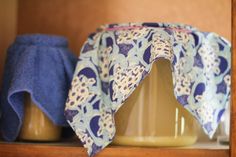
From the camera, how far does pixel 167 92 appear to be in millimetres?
728

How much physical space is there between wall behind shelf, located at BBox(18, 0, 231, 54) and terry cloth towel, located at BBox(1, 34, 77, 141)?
7.9 inches

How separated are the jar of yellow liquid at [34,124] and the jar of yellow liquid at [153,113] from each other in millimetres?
135

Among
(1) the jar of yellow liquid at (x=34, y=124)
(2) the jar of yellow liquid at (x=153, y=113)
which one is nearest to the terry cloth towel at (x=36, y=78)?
(1) the jar of yellow liquid at (x=34, y=124)

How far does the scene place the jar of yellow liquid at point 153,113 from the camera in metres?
0.71

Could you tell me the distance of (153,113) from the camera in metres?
0.72

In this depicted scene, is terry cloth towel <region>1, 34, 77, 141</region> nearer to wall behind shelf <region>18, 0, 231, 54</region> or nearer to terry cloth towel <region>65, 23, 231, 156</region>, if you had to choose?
terry cloth towel <region>65, 23, 231, 156</region>

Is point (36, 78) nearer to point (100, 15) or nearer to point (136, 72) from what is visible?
point (136, 72)

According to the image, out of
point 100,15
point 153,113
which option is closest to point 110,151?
point 153,113

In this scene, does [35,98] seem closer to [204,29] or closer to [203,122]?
[203,122]

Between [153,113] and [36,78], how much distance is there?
0.71 ft

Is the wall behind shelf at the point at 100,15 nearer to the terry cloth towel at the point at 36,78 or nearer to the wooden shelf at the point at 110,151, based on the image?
the terry cloth towel at the point at 36,78

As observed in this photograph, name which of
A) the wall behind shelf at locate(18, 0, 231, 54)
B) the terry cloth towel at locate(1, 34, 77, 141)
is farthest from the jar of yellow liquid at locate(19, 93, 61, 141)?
the wall behind shelf at locate(18, 0, 231, 54)

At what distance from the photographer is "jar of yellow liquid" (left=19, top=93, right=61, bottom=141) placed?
76cm

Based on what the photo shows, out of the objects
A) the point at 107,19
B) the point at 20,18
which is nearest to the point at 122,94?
the point at 107,19
